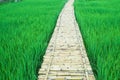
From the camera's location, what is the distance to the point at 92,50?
18.5 feet

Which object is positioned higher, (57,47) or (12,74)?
(12,74)

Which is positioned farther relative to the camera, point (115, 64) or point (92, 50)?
point (92, 50)

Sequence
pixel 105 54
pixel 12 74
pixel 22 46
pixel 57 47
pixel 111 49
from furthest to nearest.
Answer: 1. pixel 57 47
2. pixel 22 46
3. pixel 111 49
4. pixel 105 54
5. pixel 12 74

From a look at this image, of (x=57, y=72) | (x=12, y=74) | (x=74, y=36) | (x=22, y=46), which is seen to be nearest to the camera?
(x=12, y=74)

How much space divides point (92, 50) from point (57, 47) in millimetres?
1090

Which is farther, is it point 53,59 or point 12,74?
point 53,59

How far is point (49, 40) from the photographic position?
7312mm

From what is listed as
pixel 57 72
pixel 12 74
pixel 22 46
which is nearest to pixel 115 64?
pixel 57 72

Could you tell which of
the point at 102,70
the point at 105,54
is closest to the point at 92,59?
the point at 105,54

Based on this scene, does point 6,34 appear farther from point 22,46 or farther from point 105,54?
point 105,54

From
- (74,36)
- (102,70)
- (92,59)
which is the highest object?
(102,70)

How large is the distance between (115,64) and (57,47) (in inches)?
82.3

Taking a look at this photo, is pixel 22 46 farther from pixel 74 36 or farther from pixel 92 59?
pixel 74 36

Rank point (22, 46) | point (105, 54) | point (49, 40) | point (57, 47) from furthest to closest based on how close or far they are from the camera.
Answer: point (49, 40) < point (57, 47) < point (22, 46) < point (105, 54)
